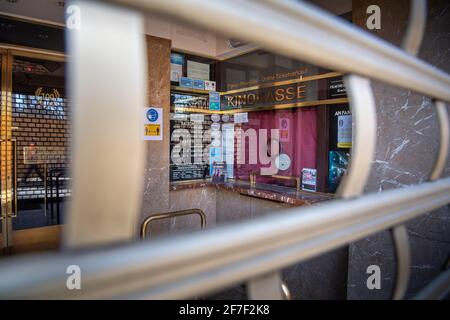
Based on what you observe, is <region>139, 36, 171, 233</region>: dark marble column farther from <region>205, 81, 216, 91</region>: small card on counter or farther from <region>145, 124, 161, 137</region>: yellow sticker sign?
<region>205, 81, 216, 91</region>: small card on counter

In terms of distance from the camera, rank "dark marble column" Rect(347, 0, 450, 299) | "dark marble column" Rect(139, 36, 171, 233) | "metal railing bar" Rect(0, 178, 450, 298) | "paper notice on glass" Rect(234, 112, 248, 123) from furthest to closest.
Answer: "paper notice on glass" Rect(234, 112, 248, 123), "dark marble column" Rect(139, 36, 171, 233), "dark marble column" Rect(347, 0, 450, 299), "metal railing bar" Rect(0, 178, 450, 298)

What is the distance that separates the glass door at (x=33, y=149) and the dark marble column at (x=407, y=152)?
3.33 m

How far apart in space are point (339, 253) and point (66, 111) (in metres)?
3.88

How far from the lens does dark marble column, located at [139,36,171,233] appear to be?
4031 millimetres

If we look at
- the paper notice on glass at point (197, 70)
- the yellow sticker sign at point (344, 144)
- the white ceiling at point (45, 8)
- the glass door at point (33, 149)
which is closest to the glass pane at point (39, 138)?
the glass door at point (33, 149)

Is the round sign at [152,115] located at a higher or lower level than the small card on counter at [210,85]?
lower

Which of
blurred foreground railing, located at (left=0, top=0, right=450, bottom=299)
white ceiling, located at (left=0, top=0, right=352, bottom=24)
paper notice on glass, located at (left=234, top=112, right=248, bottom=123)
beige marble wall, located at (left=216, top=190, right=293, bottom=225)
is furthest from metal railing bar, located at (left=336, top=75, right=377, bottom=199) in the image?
paper notice on glass, located at (left=234, top=112, right=248, bottom=123)

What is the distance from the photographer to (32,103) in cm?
387

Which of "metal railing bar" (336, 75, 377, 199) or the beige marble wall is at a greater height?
"metal railing bar" (336, 75, 377, 199)

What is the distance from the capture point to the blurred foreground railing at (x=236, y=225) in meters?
0.33

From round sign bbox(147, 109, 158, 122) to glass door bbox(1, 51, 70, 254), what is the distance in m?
1.19

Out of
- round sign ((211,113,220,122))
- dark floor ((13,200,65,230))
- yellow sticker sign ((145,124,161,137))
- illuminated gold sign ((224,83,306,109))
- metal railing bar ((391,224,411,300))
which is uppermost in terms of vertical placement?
illuminated gold sign ((224,83,306,109))

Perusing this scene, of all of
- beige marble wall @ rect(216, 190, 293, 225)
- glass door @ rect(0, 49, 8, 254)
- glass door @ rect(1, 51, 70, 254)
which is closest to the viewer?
glass door @ rect(0, 49, 8, 254)

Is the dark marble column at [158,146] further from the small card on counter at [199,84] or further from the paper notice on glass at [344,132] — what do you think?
the paper notice on glass at [344,132]
